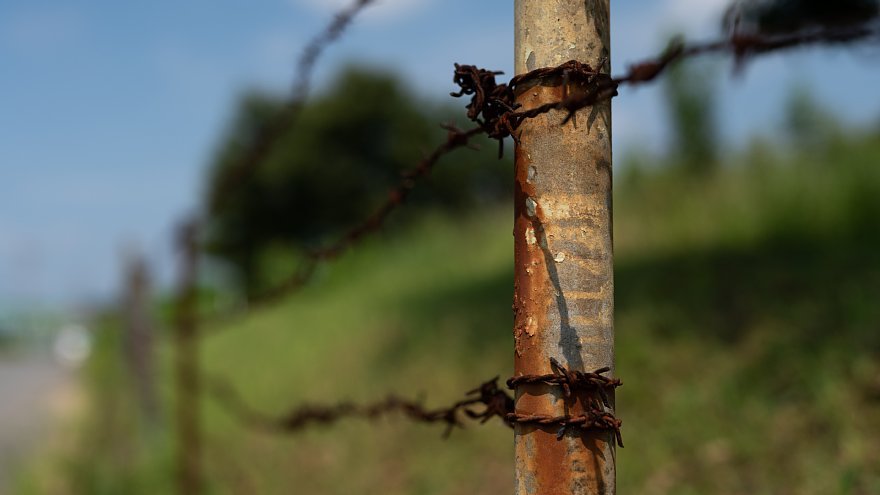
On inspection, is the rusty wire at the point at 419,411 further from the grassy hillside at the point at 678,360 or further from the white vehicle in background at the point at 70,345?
the white vehicle in background at the point at 70,345

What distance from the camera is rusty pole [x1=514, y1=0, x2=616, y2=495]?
1.51 metres

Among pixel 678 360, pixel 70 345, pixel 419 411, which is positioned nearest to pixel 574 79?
pixel 419 411

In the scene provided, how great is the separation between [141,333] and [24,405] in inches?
403

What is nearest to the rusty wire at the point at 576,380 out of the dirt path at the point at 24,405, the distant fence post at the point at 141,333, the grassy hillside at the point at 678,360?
the grassy hillside at the point at 678,360

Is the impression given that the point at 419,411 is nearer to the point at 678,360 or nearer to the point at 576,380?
the point at 576,380

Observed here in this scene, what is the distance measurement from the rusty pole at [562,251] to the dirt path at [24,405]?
25.3 ft

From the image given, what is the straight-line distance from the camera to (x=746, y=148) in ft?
28.0

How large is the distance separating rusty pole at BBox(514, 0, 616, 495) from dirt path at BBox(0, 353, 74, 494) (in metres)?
7.71

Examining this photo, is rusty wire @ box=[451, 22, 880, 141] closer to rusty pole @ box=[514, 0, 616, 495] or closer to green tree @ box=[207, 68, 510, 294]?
rusty pole @ box=[514, 0, 616, 495]

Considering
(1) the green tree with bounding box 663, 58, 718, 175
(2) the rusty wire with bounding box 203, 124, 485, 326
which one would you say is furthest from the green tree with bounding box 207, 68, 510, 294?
(2) the rusty wire with bounding box 203, 124, 485, 326

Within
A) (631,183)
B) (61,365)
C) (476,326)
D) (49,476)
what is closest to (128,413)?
(49,476)

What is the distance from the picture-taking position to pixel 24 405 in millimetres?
16203

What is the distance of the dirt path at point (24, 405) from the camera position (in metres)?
10.1

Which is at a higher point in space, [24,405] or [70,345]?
[70,345]
